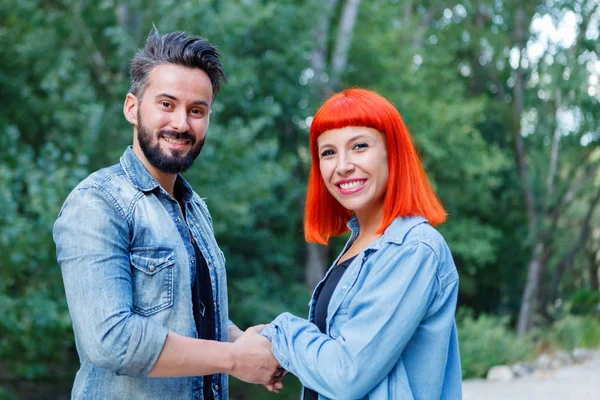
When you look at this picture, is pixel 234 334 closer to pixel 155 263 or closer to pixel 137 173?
pixel 155 263

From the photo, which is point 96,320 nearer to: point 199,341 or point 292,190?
point 199,341

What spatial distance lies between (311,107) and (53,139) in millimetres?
4890

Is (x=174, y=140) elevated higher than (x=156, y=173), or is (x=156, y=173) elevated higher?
(x=174, y=140)

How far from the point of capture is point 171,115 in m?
2.18

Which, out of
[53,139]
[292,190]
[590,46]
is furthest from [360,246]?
[590,46]

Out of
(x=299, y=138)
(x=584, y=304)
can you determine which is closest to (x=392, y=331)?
(x=299, y=138)

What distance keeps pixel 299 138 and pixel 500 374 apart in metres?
5.38

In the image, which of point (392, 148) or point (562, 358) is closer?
point (392, 148)

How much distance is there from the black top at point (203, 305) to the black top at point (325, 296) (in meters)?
0.36

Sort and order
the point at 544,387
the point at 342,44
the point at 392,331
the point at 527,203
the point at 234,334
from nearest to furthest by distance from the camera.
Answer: the point at 392,331 → the point at 234,334 → the point at 544,387 → the point at 342,44 → the point at 527,203

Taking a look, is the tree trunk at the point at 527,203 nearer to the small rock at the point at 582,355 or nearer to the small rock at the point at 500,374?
the small rock at the point at 582,355

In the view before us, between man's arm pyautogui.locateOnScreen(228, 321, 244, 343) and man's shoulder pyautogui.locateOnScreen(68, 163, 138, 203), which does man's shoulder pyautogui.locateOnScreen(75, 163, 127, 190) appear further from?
man's arm pyautogui.locateOnScreen(228, 321, 244, 343)

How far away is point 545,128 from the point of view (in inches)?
563

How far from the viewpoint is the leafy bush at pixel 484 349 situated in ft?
29.8
